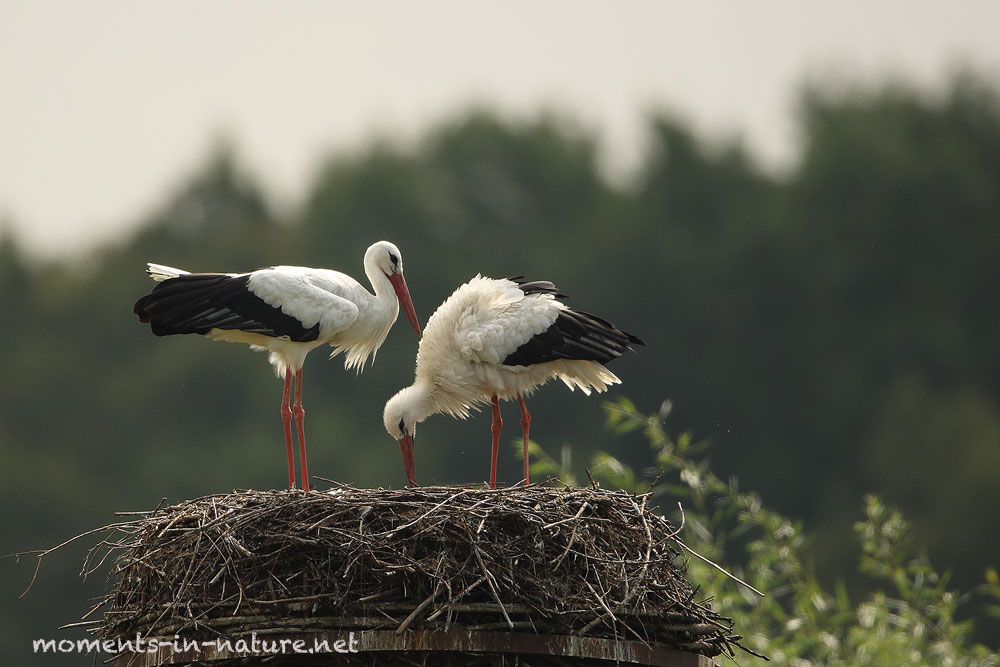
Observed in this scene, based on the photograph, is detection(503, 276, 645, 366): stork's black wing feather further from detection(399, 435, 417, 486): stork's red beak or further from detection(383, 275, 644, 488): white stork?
detection(399, 435, 417, 486): stork's red beak

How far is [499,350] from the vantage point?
8812mm

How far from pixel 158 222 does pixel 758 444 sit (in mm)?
17397

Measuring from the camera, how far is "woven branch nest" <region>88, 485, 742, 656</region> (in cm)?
611

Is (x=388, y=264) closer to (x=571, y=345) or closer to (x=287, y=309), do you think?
(x=287, y=309)

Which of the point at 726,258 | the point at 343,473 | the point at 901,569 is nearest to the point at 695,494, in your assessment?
the point at 901,569

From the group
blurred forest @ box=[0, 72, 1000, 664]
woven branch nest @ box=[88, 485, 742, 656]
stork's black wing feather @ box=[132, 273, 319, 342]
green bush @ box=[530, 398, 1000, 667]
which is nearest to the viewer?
woven branch nest @ box=[88, 485, 742, 656]

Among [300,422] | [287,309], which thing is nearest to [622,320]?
[300,422]

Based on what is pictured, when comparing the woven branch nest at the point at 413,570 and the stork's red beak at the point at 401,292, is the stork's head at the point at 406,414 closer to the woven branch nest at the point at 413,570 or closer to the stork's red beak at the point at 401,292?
the stork's red beak at the point at 401,292

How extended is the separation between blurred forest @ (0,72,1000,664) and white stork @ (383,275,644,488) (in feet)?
53.3

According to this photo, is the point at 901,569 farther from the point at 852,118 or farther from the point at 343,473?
the point at 852,118

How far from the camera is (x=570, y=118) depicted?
43781 mm

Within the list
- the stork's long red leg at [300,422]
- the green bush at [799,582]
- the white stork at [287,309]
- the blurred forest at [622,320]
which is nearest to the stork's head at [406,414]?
the white stork at [287,309]

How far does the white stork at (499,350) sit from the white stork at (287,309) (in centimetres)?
32

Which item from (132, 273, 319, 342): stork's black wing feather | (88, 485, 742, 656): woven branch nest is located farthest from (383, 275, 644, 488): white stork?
→ (88, 485, 742, 656): woven branch nest
